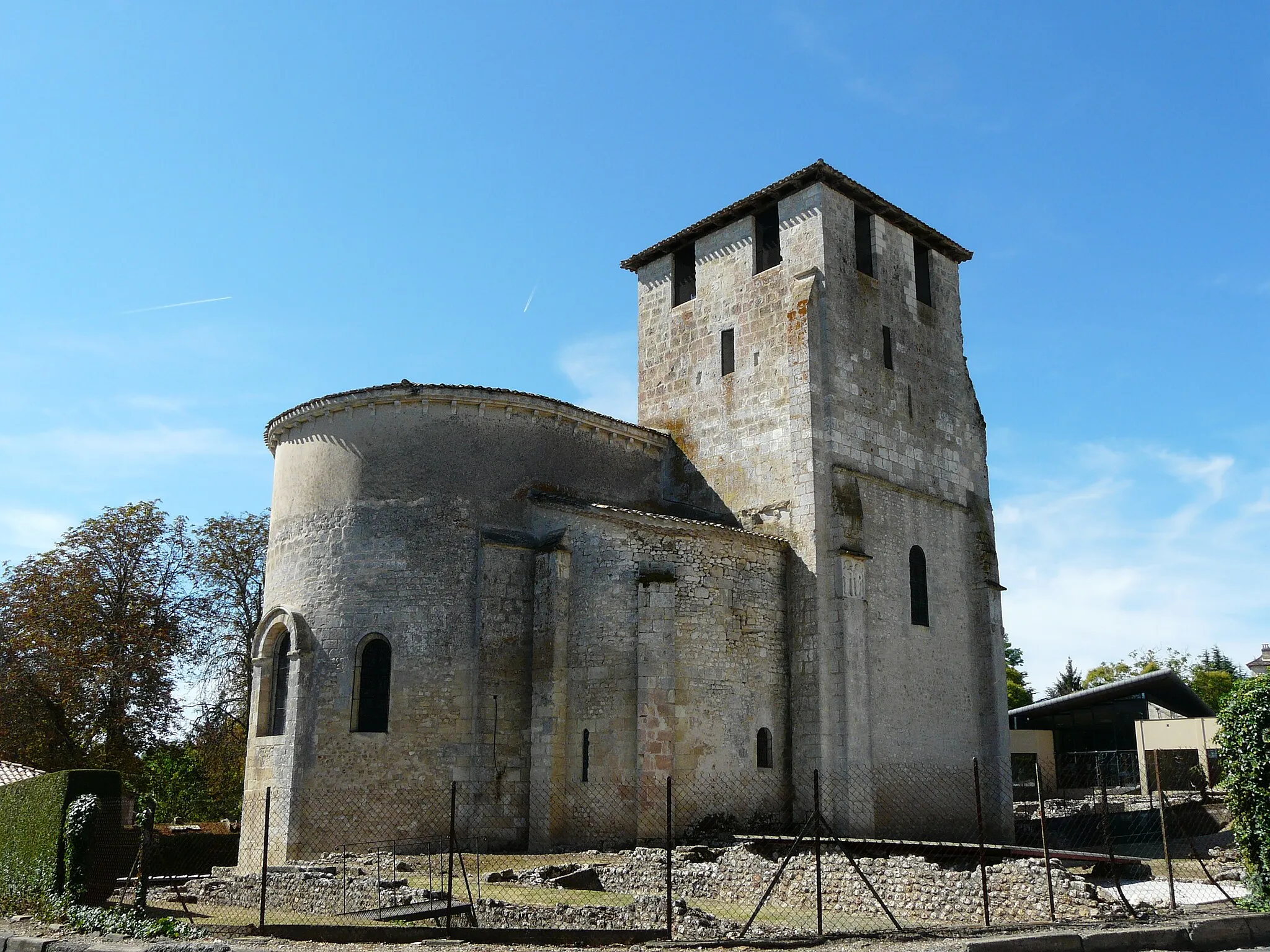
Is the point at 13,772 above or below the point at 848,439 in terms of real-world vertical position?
below

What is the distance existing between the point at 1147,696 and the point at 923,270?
16747mm

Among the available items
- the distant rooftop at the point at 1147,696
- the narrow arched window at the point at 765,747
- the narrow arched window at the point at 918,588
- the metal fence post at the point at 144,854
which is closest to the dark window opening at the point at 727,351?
the narrow arched window at the point at 918,588

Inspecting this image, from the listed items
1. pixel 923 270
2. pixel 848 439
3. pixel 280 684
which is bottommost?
pixel 280 684

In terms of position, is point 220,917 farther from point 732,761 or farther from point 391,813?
point 732,761

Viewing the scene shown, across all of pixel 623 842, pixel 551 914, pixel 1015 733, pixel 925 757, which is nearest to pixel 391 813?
pixel 623 842

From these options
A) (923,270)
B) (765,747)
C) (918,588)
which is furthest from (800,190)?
(765,747)

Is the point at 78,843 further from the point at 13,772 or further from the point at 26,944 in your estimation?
the point at 13,772

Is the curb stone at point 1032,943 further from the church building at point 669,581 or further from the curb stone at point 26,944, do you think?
the curb stone at point 26,944

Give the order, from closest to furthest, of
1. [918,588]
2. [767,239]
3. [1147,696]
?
[918,588]
[767,239]
[1147,696]

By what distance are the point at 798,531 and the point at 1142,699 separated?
18.7 meters

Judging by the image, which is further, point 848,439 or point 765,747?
point 848,439

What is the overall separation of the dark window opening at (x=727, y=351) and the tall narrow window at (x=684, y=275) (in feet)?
5.97

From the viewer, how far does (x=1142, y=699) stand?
1323 inches

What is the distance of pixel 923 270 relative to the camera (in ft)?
86.8
